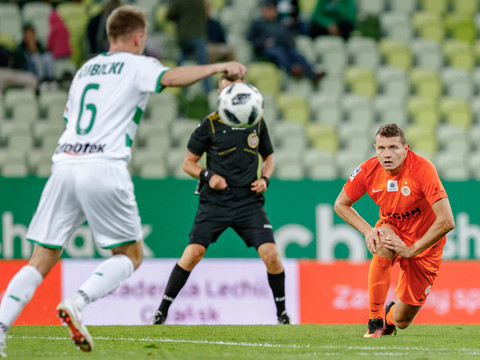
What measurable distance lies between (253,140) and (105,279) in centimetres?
304

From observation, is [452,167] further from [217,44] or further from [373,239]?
[373,239]

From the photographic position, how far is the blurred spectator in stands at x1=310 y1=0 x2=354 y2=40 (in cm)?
1453

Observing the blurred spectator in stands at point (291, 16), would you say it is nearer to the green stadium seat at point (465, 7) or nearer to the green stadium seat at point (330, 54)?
the green stadium seat at point (330, 54)

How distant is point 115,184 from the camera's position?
494 centimetres

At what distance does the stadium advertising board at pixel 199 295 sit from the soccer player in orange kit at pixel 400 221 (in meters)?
3.07

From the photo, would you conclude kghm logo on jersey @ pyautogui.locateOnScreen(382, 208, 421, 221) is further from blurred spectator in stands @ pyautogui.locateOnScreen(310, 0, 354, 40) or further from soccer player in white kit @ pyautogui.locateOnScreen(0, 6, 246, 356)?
blurred spectator in stands @ pyautogui.locateOnScreen(310, 0, 354, 40)

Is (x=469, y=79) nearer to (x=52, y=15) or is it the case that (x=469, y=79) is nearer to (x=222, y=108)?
(x=52, y=15)

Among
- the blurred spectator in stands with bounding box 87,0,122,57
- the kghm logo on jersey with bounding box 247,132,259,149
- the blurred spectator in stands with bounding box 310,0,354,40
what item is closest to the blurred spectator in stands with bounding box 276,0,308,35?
the blurred spectator in stands with bounding box 310,0,354,40

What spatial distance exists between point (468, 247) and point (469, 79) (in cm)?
437

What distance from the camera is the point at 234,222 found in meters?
7.52

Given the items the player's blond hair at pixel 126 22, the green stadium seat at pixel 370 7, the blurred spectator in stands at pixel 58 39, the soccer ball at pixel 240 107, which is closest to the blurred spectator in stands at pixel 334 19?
the green stadium seat at pixel 370 7

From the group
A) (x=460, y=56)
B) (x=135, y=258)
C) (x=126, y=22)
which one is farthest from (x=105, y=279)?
(x=460, y=56)

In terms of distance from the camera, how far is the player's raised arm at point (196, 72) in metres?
4.85

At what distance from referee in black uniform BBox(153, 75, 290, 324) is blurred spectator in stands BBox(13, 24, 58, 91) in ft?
18.1
